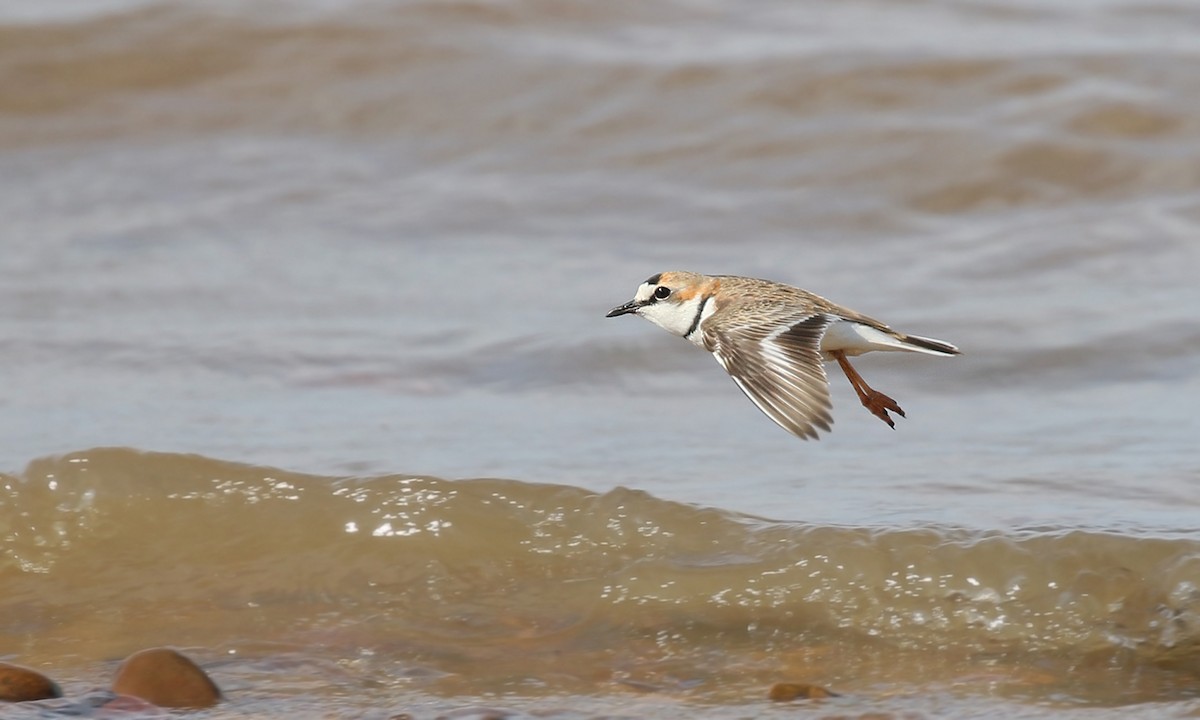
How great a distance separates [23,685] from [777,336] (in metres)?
2.91

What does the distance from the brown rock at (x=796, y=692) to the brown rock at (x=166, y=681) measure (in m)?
1.82

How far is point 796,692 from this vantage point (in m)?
5.48

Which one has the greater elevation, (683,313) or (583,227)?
(583,227)

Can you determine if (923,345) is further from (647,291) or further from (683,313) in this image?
(647,291)

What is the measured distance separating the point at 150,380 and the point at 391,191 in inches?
157

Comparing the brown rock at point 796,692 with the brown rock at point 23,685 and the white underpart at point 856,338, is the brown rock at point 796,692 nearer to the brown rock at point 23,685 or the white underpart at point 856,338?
the white underpart at point 856,338

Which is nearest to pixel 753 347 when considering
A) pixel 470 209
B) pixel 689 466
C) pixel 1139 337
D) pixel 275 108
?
pixel 689 466

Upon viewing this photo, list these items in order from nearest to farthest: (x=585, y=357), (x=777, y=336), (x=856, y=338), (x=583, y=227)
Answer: (x=777, y=336) → (x=856, y=338) → (x=585, y=357) → (x=583, y=227)

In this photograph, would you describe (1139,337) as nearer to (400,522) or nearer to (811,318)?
(811,318)

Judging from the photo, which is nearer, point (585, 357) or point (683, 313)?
point (683, 313)

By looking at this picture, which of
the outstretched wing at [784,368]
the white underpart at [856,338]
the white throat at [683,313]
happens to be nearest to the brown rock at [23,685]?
the outstretched wing at [784,368]

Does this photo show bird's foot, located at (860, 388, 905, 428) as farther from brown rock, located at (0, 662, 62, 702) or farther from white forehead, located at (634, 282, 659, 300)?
brown rock, located at (0, 662, 62, 702)

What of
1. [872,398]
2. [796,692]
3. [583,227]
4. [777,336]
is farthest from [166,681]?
[583,227]

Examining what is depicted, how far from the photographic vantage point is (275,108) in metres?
14.0
